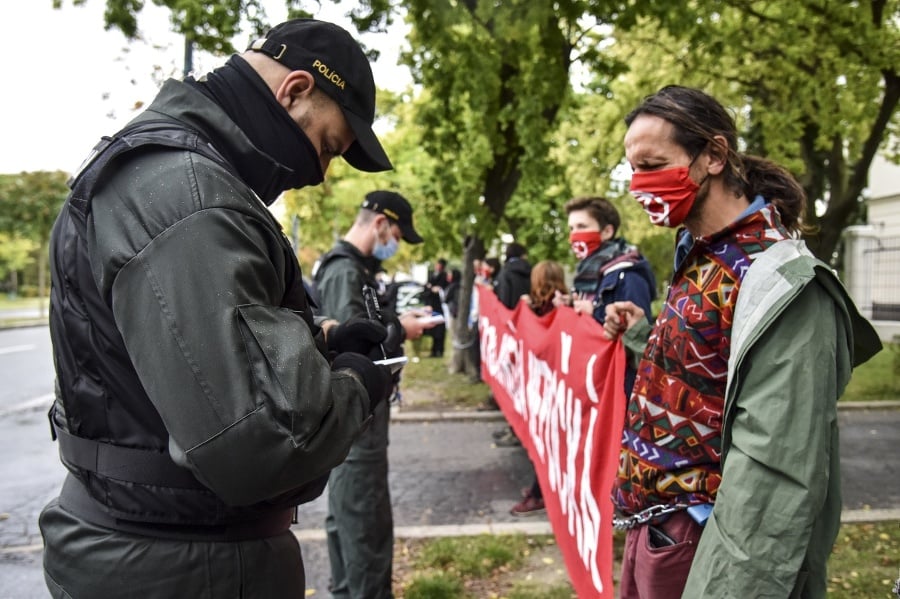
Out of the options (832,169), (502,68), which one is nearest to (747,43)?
(832,169)

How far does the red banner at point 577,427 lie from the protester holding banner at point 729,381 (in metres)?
0.82

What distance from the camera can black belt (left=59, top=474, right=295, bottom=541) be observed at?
1583mm

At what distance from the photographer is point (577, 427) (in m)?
3.80

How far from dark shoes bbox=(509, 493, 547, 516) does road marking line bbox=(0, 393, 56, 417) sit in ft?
26.6

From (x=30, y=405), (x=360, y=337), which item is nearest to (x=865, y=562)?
(x=360, y=337)

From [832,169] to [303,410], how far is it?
11.4 m

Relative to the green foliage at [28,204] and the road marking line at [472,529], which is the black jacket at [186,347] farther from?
the green foliage at [28,204]

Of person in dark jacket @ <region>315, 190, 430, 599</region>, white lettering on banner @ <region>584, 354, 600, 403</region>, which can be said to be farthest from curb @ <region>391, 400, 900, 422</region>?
white lettering on banner @ <region>584, 354, 600, 403</region>

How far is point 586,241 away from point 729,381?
338 cm

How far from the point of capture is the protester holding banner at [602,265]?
14.5ft

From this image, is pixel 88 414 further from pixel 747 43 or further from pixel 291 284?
pixel 747 43

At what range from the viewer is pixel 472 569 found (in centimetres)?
464

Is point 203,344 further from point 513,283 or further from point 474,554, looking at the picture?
point 513,283

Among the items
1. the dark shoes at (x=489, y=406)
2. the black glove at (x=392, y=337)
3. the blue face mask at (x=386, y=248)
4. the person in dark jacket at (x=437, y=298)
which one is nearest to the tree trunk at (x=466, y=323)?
the dark shoes at (x=489, y=406)
